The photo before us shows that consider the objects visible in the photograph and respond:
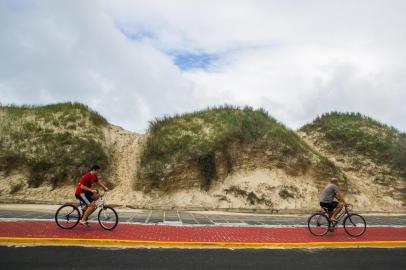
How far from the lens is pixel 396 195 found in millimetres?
27891

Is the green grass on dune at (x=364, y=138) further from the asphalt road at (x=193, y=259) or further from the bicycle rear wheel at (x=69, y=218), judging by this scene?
the bicycle rear wheel at (x=69, y=218)

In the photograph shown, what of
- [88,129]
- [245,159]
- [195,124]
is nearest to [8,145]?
[88,129]

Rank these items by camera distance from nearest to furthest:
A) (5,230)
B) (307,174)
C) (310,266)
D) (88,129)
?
1. (310,266)
2. (5,230)
3. (307,174)
4. (88,129)

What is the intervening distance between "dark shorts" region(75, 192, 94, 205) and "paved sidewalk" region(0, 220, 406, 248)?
83cm

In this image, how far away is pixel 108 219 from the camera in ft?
44.3

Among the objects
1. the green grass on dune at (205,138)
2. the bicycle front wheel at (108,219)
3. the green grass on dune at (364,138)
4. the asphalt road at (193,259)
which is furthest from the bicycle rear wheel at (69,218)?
the green grass on dune at (364,138)

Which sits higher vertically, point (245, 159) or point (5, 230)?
point (245, 159)

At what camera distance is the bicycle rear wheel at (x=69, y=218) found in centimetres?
1330

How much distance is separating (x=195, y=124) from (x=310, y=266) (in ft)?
66.3

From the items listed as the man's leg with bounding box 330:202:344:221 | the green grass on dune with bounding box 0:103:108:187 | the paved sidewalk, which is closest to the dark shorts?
the paved sidewalk

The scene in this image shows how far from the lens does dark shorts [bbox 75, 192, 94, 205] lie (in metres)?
13.6

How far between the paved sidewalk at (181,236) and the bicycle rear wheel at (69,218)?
0.21 metres

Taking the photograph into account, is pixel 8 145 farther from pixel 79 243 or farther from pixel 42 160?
pixel 79 243

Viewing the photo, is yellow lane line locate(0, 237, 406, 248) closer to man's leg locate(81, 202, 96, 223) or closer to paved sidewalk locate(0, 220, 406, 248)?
paved sidewalk locate(0, 220, 406, 248)
